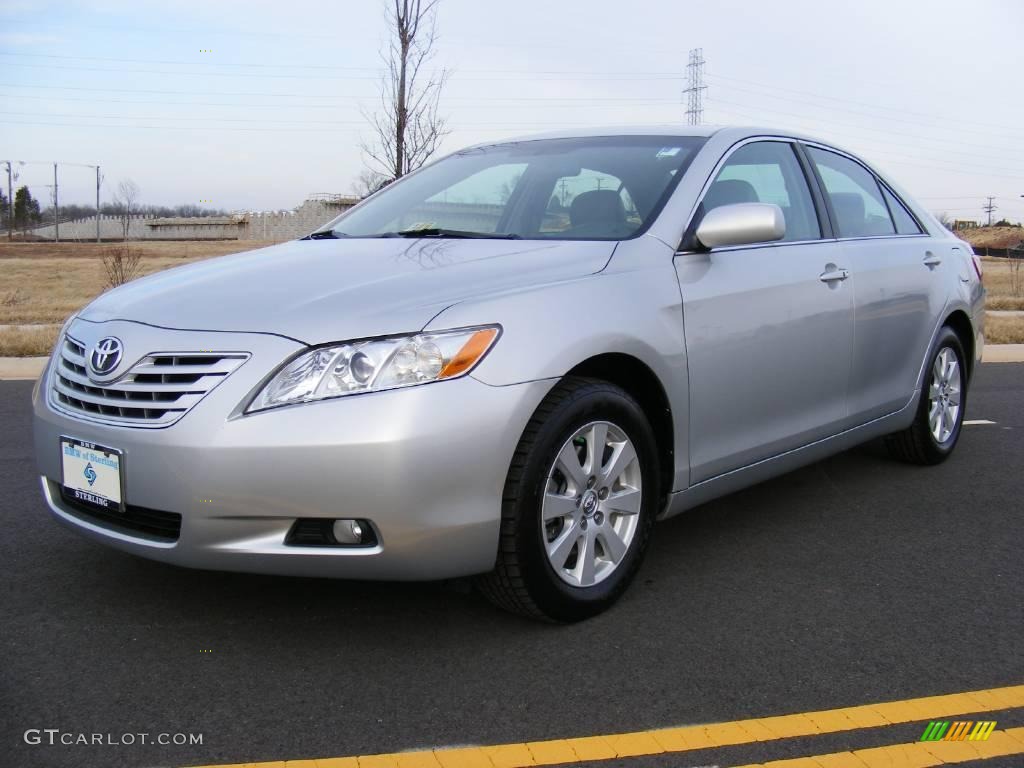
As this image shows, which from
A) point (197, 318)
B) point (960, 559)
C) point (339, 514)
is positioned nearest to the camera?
point (339, 514)

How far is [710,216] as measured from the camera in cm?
356

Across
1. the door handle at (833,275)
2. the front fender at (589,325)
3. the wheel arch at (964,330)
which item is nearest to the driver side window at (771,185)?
the door handle at (833,275)

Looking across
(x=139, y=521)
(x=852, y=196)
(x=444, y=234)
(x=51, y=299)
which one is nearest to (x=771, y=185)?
(x=852, y=196)

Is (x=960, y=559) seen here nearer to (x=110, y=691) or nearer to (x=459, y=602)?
(x=459, y=602)

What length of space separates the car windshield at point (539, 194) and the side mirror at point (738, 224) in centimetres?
21

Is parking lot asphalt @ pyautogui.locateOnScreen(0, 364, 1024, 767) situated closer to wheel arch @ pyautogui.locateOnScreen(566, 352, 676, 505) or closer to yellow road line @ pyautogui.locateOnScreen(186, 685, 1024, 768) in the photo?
yellow road line @ pyautogui.locateOnScreen(186, 685, 1024, 768)

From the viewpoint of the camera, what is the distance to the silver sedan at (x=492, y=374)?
8.95 ft

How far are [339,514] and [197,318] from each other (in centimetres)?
75

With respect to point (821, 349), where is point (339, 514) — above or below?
below

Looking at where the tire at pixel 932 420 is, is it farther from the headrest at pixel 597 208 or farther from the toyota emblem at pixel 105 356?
the toyota emblem at pixel 105 356

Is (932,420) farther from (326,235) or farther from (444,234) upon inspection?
(326,235)

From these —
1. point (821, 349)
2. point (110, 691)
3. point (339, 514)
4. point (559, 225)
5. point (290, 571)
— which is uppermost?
point (559, 225)

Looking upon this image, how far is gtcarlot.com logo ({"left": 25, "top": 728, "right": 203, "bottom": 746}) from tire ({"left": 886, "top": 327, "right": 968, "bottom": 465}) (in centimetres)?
392

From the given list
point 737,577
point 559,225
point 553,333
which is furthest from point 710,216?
point 737,577
